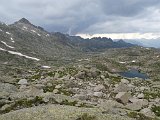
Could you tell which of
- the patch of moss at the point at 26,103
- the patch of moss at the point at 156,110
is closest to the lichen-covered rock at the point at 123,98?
the patch of moss at the point at 156,110

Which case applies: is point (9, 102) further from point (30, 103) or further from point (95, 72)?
point (95, 72)

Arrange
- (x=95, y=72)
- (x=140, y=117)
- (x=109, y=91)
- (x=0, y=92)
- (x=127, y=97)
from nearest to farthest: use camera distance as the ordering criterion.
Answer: (x=140, y=117)
(x=0, y=92)
(x=127, y=97)
(x=109, y=91)
(x=95, y=72)

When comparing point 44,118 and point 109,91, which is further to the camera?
point 109,91

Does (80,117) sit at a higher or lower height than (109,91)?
higher

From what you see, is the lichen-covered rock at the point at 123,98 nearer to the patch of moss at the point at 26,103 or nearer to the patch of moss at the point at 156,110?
the patch of moss at the point at 156,110

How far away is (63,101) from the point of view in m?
41.0

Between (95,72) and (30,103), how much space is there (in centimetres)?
6687

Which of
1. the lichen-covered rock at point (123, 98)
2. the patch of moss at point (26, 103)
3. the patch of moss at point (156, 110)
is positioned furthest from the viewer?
the lichen-covered rock at point (123, 98)

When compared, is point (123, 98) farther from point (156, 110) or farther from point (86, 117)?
point (86, 117)

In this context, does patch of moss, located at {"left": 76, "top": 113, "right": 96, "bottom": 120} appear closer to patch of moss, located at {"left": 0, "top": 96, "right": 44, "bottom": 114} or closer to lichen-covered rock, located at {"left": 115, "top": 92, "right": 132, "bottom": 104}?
patch of moss, located at {"left": 0, "top": 96, "right": 44, "bottom": 114}

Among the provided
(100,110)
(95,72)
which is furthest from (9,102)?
(95,72)

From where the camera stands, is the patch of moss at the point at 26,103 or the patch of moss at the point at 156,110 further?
the patch of moss at the point at 156,110

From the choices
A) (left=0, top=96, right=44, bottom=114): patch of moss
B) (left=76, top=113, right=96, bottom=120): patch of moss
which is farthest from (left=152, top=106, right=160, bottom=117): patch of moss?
(left=76, top=113, right=96, bottom=120): patch of moss

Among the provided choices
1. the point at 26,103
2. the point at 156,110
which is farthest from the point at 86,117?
the point at 156,110
